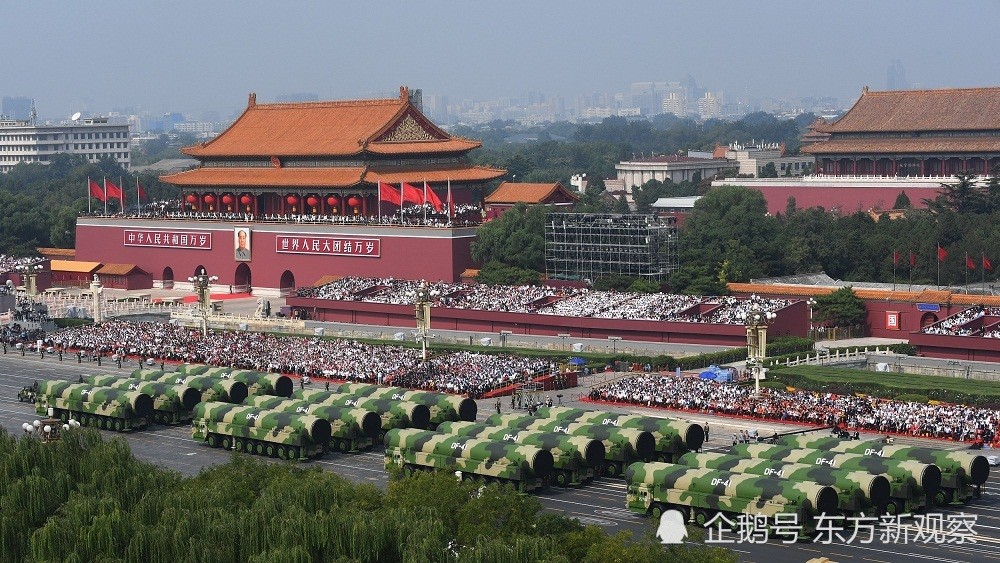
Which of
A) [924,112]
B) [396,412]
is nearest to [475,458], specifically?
[396,412]

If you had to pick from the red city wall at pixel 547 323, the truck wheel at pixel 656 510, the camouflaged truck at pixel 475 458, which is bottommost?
the truck wheel at pixel 656 510

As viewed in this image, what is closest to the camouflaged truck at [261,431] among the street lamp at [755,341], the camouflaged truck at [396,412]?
the camouflaged truck at [396,412]

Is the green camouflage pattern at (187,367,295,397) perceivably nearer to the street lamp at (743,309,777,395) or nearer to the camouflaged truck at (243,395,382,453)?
the camouflaged truck at (243,395,382,453)

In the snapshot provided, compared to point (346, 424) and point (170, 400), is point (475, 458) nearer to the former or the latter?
point (346, 424)

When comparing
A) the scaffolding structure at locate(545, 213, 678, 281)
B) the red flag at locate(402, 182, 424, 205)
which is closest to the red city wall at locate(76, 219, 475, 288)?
the red flag at locate(402, 182, 424, 205)

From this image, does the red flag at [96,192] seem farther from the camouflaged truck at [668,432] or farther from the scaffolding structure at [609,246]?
the camouflaged truck at [668,432]

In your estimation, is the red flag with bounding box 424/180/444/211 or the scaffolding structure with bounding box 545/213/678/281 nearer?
the scaffolding structure with bounding box 545/213/678/281

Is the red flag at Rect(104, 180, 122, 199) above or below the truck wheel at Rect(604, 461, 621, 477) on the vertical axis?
above
